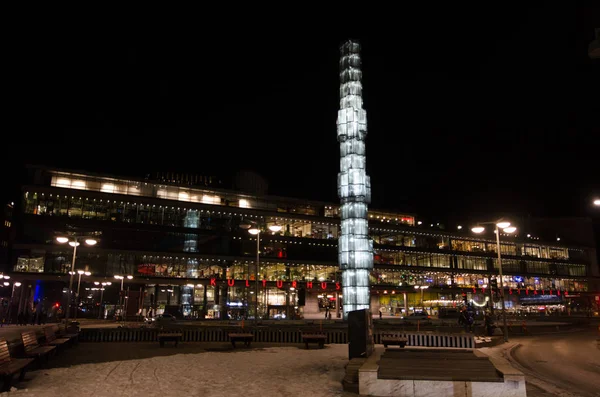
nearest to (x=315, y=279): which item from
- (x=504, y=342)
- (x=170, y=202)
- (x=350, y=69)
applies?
(x=170, y=202)

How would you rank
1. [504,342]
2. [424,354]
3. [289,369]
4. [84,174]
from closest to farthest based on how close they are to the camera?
[424,354] → [289,369] → [504,342] → [84,174]

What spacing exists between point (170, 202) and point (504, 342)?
50406 mm

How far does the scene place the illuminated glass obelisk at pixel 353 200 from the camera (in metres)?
47.3

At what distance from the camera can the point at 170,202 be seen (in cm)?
6856

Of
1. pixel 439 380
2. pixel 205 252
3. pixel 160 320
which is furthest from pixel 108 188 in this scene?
pixel 439 380

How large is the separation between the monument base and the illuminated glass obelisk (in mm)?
35102

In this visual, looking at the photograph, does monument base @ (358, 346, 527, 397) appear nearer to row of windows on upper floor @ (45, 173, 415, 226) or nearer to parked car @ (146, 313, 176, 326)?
parked car @ (146, 313, 176, 326)

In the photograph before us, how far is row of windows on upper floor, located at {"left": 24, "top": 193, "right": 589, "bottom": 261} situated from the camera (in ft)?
204

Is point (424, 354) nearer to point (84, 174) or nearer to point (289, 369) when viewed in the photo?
point (289, 369)

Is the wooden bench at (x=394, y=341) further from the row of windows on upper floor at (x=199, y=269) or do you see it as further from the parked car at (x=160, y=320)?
the row of windows on upper floor at (x=199, y=269)

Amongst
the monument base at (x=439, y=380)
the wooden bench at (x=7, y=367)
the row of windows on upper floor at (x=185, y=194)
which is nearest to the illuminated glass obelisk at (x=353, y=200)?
the row of windows on upper floor at (x=185, y=194)

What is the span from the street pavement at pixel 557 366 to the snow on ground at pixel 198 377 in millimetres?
5869

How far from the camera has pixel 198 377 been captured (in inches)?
567

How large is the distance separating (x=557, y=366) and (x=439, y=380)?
12.0m
